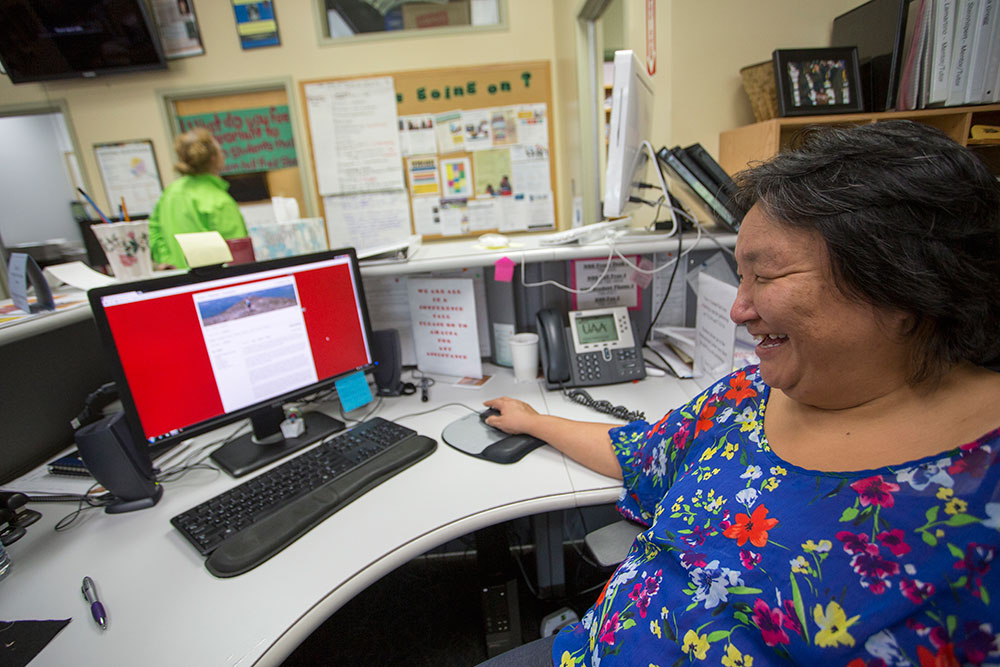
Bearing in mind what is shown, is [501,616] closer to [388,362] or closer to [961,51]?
[388,362]

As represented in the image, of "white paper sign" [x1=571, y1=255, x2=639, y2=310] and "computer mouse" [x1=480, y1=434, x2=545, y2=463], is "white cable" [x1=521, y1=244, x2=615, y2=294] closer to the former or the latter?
"white paper sign" [x1=571, y1=255, x2=639, y2=310]

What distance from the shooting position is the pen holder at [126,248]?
1.20 m

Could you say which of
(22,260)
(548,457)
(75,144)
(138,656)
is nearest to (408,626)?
(548,457)

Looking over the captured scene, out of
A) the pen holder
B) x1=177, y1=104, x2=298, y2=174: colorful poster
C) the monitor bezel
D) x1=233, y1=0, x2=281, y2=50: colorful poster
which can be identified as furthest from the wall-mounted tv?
the monitor bezel

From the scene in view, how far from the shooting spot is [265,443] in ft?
3.82

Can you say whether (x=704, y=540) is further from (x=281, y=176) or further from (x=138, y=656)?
(x=281, y=176)

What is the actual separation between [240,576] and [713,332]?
3.55 feet

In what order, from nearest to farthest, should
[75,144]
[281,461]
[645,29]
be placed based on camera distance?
1. [281,461]
2. [645,29]
3. [75,144]

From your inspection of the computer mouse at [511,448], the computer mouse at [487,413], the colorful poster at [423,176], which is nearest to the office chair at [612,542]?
the computer mouse at [511,448]

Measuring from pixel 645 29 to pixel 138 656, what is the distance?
2565 mm

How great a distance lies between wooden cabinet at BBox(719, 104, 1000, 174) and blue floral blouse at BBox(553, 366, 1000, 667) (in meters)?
1.05

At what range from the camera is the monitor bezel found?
895 mm

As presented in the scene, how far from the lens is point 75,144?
340 cm

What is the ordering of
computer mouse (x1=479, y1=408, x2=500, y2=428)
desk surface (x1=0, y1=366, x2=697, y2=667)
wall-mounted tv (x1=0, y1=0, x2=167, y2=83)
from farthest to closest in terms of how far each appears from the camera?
wall-mounted tv (x1=0, y1=0, x2=167, y2=83)
computer mouse (x1=479, y1=408, x2=500, y2=428)
desk surface (x1=0, y1=366, x2=697, y2=667)
